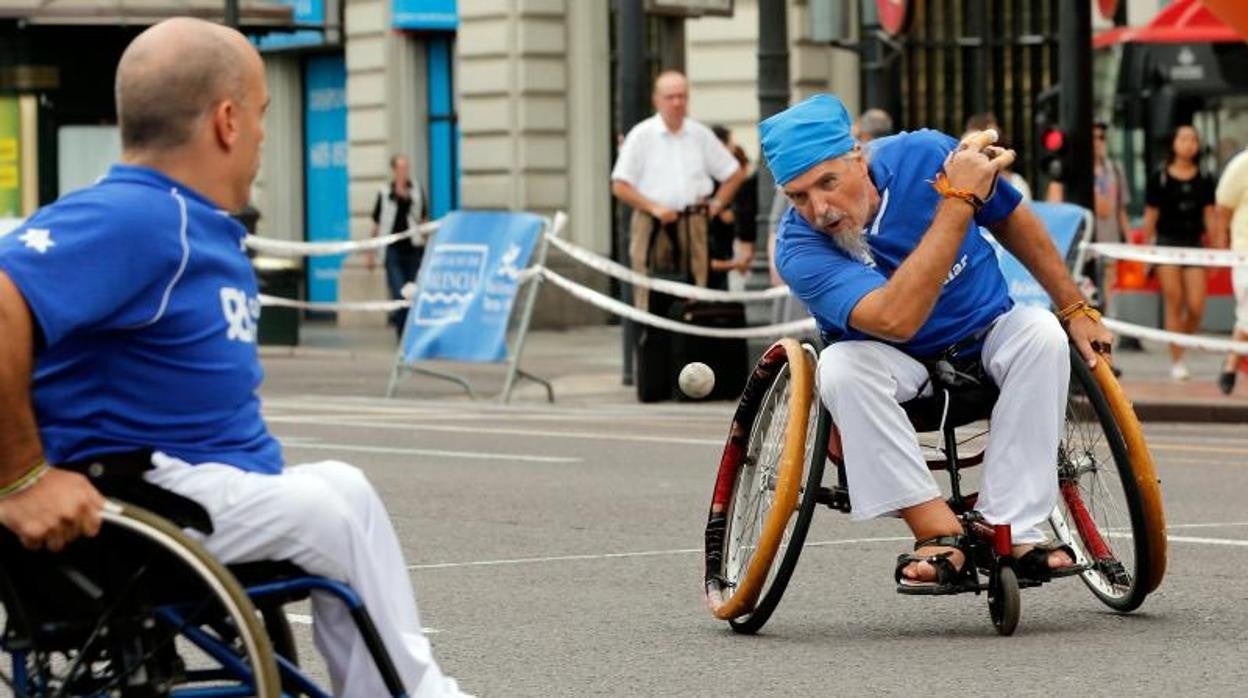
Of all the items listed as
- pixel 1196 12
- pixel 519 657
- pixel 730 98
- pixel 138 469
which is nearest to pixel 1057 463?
pixel 519 657

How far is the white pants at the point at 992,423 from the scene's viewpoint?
7703 millimetres

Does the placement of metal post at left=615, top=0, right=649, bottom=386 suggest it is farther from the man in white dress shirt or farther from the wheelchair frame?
the wheelchair frame

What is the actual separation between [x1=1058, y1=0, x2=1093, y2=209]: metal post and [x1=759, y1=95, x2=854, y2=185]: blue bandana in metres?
12.2

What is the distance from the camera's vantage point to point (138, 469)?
4977 millimetres

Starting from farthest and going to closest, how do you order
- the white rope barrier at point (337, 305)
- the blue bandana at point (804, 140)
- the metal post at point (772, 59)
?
1. the white rope barrier at point (337, 305)
2. the metal post at point (772, 59)
3. the blue bandana at point (804, 140)

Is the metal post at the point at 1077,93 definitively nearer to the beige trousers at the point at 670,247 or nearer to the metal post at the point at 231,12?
the beige trousers at the point at 670,247

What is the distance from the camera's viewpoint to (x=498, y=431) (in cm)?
1605

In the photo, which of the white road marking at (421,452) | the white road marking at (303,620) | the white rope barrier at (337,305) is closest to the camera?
the white road marking at (303,620)

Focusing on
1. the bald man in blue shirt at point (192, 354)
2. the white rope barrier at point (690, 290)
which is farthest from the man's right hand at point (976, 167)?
the white rope barrier at point (690, 290)

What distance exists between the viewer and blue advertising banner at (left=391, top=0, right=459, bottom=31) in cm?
3112

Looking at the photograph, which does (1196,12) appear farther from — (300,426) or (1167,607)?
(1167,607)

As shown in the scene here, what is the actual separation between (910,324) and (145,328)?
295cm

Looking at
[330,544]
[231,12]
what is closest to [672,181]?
[231,12]

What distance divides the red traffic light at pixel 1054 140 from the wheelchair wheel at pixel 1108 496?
11602 millimetres
